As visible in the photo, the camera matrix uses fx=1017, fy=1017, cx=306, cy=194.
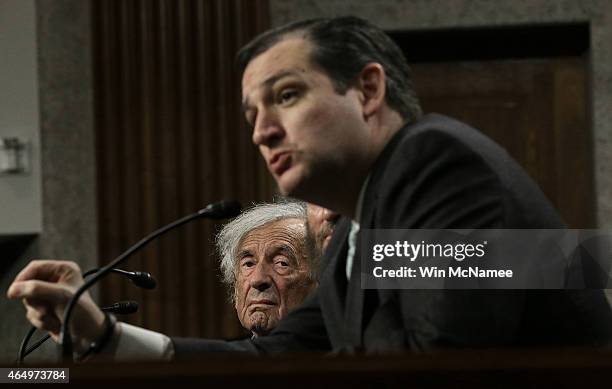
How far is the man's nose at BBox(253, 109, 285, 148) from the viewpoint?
57.4 inches

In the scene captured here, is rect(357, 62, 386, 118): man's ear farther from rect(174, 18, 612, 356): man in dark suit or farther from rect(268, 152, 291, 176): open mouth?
rect(268, 152, 291, 176): open mouth

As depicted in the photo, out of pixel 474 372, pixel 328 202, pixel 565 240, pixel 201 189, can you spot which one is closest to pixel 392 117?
pixel 328 202

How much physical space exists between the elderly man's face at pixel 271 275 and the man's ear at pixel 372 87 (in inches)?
50.4

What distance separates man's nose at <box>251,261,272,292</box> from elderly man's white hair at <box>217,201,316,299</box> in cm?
13

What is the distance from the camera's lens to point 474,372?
1006 mm

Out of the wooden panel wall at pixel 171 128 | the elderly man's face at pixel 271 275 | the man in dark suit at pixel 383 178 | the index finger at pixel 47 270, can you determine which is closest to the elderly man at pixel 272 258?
the elderly man's face at pixel 271 275

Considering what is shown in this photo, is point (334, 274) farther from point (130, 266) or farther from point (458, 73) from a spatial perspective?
point (458, 73)

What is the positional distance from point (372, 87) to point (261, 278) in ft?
4.34

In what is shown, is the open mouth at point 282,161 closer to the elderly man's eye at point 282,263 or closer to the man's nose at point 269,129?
the man's nose at point 269,129

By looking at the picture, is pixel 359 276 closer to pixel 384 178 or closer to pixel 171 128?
pixel 384 178

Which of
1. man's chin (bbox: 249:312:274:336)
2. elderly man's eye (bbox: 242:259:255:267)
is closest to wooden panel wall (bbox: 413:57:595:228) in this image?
elderly man's eye (bbox: 242:259:255:267)

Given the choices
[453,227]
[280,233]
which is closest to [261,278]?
[280,233]

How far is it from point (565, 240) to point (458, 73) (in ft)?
11.1

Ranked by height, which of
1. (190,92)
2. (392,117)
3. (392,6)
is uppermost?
(392,6)
